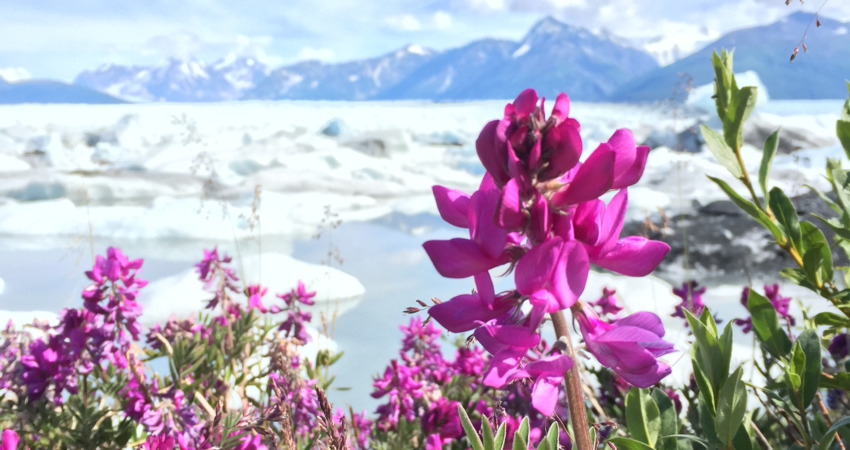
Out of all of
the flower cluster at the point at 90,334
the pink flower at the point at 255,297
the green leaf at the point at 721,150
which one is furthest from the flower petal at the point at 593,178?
the pink flower at the point at 255,297

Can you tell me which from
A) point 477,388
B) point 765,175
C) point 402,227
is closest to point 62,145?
point 402,227

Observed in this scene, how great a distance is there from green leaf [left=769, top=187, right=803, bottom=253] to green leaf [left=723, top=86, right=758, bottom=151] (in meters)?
0.09

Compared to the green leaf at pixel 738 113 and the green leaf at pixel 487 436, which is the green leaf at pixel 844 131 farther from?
the green leaf at pixel 487 436

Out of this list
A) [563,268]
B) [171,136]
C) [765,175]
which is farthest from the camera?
[171,136]

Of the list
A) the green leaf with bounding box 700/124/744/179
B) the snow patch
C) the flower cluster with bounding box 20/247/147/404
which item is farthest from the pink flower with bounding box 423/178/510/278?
the snow patch

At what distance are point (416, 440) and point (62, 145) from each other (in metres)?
9.91

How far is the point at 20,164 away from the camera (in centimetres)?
884

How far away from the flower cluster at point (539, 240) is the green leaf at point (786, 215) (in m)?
0.46

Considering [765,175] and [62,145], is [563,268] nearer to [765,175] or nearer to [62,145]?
[765,175]

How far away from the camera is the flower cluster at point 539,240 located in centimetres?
50

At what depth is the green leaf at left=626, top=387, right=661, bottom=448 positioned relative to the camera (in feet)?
2.09

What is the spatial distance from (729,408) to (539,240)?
24 centimetres

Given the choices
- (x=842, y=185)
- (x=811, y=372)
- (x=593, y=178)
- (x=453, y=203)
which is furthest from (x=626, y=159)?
(x=842, y=185)

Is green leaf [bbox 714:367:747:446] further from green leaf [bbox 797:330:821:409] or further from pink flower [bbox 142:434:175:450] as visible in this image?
pink flower [bbox 142:434:175:450]
